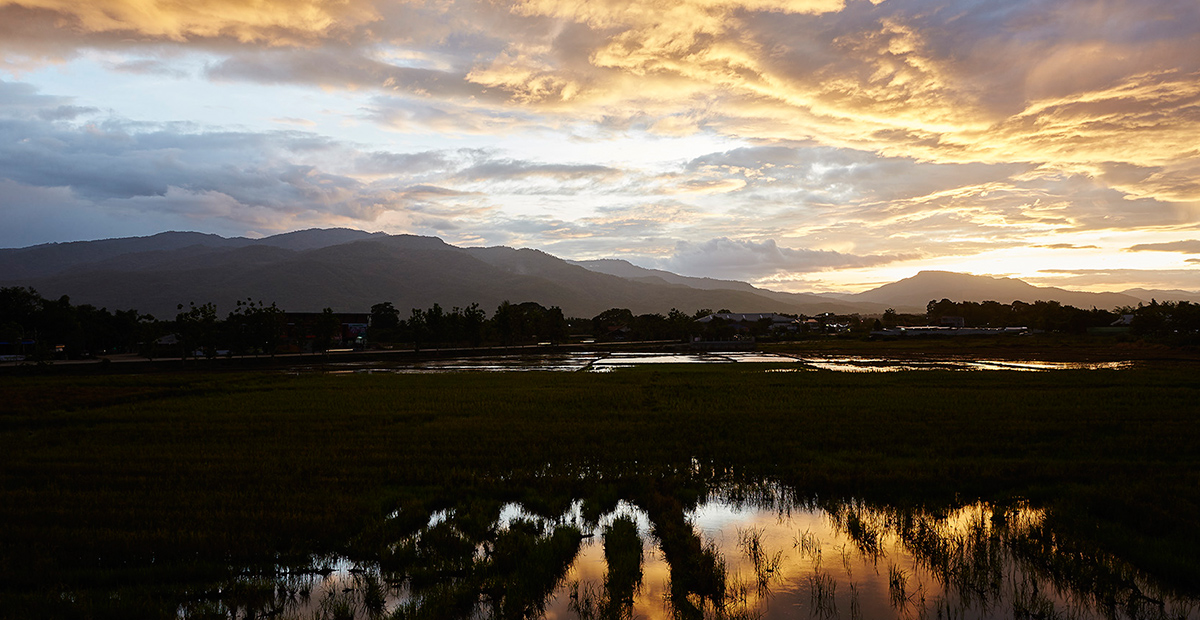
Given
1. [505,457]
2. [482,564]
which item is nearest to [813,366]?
[505,457]

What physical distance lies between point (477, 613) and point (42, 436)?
2179 centimetres

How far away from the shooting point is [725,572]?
9328 millimetres

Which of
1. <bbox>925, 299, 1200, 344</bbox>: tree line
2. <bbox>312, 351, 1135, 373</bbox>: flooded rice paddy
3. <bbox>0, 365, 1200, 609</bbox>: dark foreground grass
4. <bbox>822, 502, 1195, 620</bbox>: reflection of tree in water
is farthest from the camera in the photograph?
<bbox>925, 299, 1200, 344</bbox>: tree line

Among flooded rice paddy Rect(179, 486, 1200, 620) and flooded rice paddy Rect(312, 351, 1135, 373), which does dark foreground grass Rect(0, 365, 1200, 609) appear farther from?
flooded rice paddy Rect(312, 351, 1135, 373)

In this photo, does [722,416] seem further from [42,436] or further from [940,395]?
[42,436]

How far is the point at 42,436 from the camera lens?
2056 centimetres

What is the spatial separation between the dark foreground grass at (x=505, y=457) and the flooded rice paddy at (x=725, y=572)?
1.09 m

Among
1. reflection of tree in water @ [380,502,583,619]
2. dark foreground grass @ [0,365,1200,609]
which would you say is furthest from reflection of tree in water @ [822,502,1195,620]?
reflection of tree in water @ [380,502,583,619]

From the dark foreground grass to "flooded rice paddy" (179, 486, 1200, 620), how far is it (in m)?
1.09

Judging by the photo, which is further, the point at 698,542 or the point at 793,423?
the point at 793,423

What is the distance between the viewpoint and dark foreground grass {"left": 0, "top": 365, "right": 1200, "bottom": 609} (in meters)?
10.1

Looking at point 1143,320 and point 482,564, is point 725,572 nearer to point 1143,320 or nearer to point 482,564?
point 482,564

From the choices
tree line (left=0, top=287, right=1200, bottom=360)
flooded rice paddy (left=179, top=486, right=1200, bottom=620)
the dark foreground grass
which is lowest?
flooded rice paddy (left=179, top=486, right=1200, bottom=620)

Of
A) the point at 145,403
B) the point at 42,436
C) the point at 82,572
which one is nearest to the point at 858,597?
the point at 82,572
